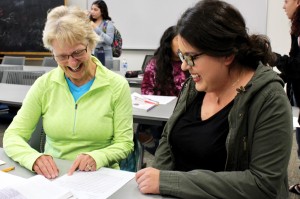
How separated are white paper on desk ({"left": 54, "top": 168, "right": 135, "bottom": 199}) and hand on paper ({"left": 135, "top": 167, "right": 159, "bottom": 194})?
0.10 metres

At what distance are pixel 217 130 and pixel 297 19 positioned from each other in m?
1.62

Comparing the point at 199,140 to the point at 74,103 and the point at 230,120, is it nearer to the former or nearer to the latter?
the point at 230,120

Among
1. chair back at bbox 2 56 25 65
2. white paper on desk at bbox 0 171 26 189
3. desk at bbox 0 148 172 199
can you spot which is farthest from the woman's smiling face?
chair back at bbox 2 56 25 65

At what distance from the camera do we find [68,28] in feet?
5.02

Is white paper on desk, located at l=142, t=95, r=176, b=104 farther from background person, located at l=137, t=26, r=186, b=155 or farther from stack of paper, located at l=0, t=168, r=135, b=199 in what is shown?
stack of paper, located at l=0, t=168, r=135, b=199

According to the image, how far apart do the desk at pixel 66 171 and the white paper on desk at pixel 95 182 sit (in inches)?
0.8

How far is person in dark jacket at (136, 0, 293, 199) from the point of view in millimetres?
1061

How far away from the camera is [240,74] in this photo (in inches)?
47.7

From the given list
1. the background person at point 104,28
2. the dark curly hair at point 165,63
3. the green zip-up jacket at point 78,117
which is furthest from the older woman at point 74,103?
the background person at point 104,28

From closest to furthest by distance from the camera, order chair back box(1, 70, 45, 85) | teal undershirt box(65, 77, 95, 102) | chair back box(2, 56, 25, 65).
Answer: teal undershirt box(65, 77, 95, 102), chair back box(1, 70, 45, 85), chair back box(2, 56, 25, 65)

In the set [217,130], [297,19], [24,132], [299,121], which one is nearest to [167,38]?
[297,19]

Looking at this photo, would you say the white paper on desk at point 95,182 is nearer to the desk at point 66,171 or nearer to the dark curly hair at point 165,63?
the desk at point 66,171

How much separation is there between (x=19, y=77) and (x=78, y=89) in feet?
8.22

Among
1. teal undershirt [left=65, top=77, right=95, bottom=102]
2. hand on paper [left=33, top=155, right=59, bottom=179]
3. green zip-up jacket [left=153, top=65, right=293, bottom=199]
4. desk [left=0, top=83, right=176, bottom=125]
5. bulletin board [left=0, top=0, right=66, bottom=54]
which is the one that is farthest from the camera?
bulletin board [left=0, top=0, right=66, bottom=54]
